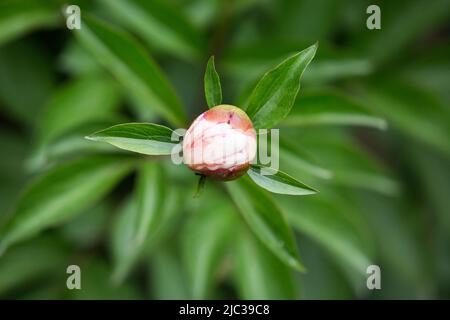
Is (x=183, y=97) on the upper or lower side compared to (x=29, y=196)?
upper

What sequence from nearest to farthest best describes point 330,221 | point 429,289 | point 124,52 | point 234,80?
point 124,52 → point 330,221 → point 234,80 → point 429,289

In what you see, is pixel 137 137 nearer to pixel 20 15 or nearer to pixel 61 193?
pixel 61 193

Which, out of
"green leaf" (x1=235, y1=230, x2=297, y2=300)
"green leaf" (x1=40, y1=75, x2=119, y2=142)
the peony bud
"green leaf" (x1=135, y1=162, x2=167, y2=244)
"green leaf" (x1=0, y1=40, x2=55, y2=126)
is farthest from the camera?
"green leaf" (x1=0, y1=40, x2=55, y2=126)

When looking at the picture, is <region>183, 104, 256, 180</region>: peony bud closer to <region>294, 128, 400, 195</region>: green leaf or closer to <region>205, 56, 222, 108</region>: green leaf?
<region>205, 56, 222, 108</region>: green leaf

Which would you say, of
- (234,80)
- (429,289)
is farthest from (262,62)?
(429,289)

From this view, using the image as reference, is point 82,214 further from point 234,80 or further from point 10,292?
point 234,80

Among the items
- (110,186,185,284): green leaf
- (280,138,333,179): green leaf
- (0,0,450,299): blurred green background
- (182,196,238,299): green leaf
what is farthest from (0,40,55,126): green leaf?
(280,138,333,179): green leaf
